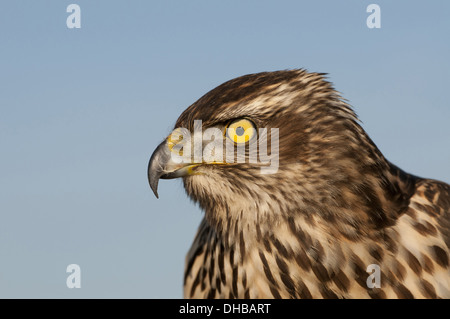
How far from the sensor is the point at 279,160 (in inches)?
200

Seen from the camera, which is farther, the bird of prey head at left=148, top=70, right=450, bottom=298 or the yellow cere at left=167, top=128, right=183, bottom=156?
the yellow cere at left=167, top=128, right=183, bottom=156

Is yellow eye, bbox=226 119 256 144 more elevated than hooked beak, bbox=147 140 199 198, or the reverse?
yellow eye, bbox=226 119 256 144

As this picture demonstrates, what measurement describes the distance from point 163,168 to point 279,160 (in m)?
1.00

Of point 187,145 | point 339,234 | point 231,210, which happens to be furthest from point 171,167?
point 339,234

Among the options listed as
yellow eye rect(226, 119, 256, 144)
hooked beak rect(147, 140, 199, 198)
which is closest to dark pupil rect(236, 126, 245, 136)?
yellow eye rect(226, 119, 256, 144)

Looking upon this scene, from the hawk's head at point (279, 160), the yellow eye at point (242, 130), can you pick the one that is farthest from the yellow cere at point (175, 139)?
the yellow eye at point (242, 130)

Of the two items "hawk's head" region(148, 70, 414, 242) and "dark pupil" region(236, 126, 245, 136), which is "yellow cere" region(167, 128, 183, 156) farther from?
"dark pupil" region(236, 126, 245, 136)

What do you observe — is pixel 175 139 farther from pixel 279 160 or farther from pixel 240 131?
pixel 279 160

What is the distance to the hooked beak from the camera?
5301 mm

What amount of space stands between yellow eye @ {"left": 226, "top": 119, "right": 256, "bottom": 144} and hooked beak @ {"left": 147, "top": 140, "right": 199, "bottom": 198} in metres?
0.45

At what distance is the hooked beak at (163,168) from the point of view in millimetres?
5301

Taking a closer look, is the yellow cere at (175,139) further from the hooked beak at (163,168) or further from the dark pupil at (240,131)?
the dark pupil at (240,131)

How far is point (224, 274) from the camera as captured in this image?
5.64 meters
